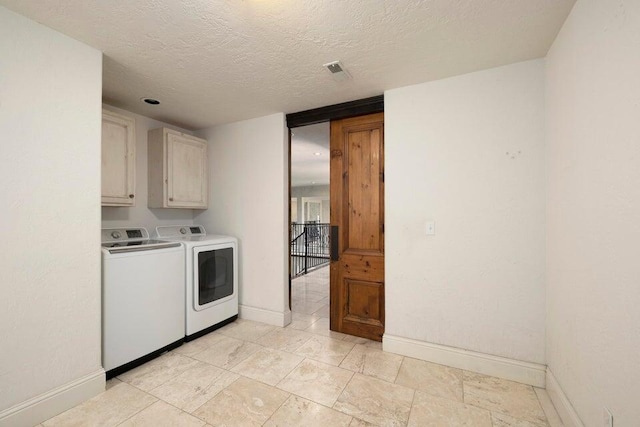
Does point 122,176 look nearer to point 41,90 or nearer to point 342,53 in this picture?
point 41,90

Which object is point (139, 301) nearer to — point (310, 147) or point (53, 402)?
point (53, 402)

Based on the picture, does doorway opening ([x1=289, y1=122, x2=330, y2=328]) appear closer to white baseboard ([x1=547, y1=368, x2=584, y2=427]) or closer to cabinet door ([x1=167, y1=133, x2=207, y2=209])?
cabinet door ([x1=167, y1=133, x2=207, y2=209])

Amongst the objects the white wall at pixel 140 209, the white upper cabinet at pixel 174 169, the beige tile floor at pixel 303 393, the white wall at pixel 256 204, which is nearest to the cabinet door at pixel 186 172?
the white upper cabinet at pixel 174 169

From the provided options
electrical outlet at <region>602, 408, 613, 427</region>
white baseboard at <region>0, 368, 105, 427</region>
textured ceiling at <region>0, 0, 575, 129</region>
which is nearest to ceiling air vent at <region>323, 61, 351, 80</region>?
textured ceiling at <region>0, 0, 575, 129</region>

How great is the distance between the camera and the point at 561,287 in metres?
1.65

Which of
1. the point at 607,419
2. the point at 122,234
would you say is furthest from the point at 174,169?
the point at 607,419

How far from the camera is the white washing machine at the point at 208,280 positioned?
265 centimetres

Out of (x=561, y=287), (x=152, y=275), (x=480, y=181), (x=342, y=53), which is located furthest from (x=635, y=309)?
(x=152, y=275)

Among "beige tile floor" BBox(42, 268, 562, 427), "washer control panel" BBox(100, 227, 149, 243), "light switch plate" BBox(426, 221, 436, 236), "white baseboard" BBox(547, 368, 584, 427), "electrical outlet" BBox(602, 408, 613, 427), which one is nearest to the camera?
"electrical outlet" BBox(602, 408, 613, 427)

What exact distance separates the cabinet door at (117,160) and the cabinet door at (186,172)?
417 millimetres

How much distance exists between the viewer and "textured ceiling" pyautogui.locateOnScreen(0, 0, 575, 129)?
4.75 feet

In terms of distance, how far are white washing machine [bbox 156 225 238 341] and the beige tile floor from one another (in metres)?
0.29

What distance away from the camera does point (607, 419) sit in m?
1.16

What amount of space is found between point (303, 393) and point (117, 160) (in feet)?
8.58
